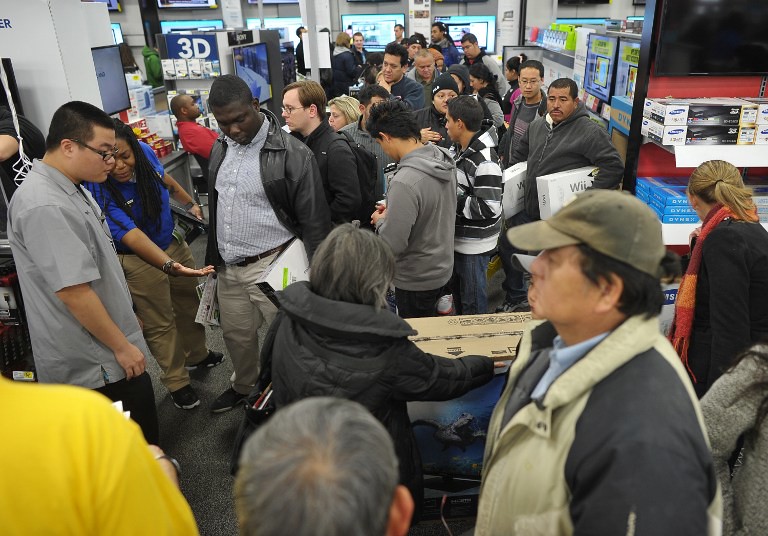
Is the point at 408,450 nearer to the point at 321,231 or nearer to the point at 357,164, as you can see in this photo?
the point at 321,231

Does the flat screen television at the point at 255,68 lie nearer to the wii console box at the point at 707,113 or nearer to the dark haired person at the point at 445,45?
the dark haired person at the point at 445,45

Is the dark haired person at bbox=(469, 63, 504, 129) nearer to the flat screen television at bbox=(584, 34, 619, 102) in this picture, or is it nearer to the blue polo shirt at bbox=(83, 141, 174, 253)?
the flat screen television at bbox=(584, 34, 619, 102)

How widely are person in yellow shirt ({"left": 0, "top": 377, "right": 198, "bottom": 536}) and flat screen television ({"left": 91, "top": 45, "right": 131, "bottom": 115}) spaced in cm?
398

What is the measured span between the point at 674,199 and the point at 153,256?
2.82 m

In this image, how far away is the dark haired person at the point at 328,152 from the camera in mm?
3230

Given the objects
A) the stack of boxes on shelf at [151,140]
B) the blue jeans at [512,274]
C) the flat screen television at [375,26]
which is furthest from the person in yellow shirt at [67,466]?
the flat screen television at [375,26]

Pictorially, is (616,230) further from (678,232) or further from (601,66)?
(601,66)

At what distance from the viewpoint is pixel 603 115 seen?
4359 mm

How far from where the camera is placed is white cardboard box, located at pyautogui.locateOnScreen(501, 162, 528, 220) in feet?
13.1

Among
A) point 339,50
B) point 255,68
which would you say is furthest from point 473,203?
point 339,50

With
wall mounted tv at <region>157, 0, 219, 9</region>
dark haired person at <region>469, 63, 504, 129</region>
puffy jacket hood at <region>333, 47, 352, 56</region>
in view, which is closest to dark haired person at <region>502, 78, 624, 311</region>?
dark haired person at <region>469, 63, 504, 129</region>

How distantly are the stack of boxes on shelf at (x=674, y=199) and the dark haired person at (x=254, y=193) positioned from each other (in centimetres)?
189

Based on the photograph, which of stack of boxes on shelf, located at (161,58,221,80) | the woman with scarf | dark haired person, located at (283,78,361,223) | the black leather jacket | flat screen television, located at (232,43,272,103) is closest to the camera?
the woman with scarf

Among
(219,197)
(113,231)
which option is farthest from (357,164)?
(113,231)
